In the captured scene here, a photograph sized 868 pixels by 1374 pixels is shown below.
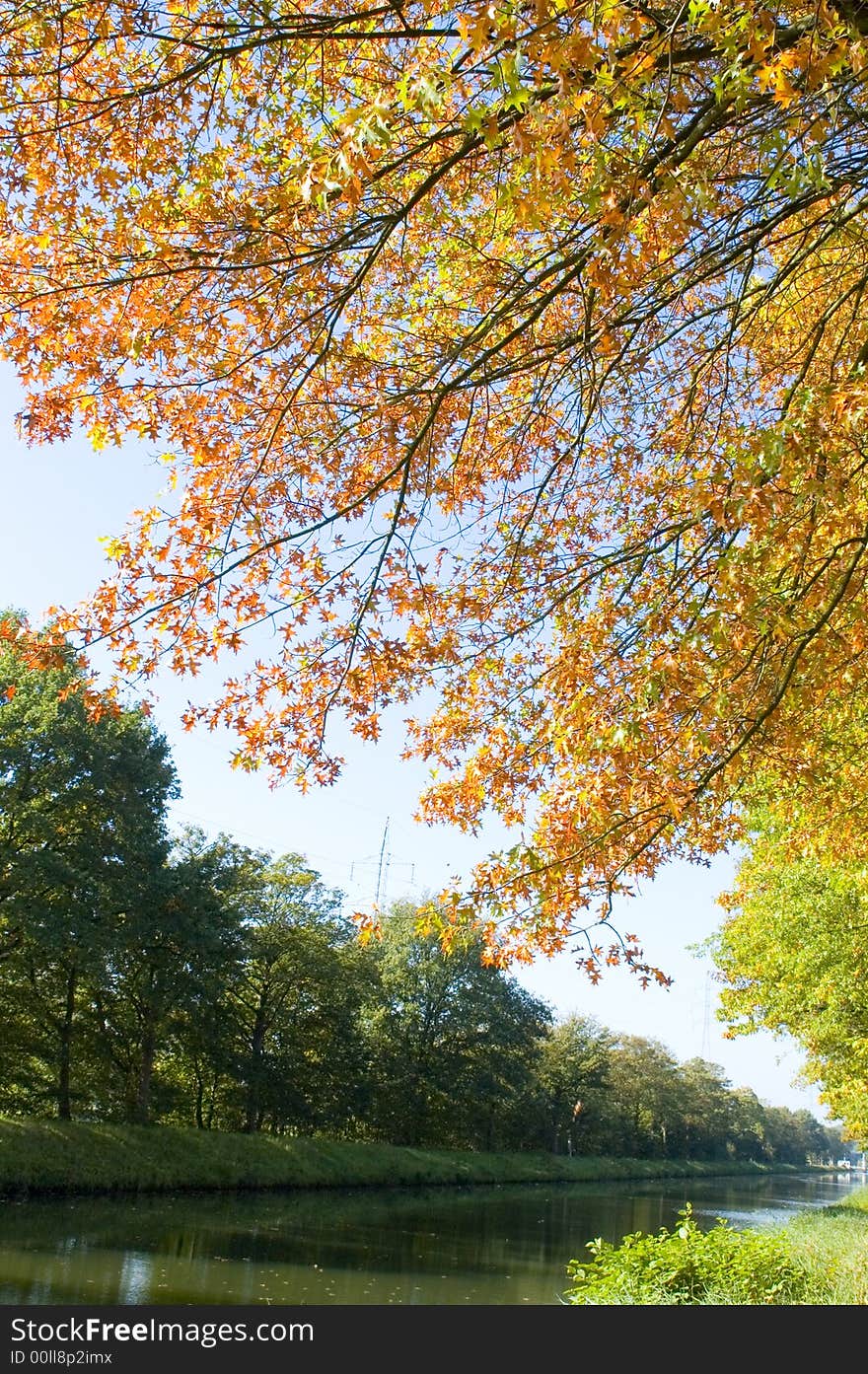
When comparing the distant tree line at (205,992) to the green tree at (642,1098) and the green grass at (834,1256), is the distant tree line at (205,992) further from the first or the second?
the green grass at (834,1256)

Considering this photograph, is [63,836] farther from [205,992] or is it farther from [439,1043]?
[439,1043]

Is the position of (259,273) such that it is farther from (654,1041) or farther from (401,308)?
(654,1041)

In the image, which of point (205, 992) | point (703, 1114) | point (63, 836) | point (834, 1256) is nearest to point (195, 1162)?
point (205, 992)

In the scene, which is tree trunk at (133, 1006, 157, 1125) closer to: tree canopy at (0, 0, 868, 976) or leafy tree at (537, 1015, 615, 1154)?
tree canopy at (0, 0, 868, 976)

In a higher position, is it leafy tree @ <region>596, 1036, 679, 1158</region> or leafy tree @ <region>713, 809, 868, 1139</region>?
leafy tree @ <region>713, 809, 868, 1139</region>

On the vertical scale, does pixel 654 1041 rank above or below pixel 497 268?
below

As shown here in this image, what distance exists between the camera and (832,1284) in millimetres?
10336

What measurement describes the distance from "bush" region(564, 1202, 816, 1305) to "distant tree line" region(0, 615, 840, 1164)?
3.97 m

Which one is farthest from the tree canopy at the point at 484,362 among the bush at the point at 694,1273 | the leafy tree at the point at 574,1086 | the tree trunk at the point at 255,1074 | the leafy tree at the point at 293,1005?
the leafy tree at the point at 574,1086

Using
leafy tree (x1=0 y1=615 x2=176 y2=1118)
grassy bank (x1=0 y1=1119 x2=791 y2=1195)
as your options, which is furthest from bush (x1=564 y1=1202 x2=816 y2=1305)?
grassy bank (x1=0 y1=1119 x2=791 y2=1195)

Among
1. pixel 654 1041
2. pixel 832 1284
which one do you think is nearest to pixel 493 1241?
pixel 832 1284

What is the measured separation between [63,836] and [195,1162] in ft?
31.5

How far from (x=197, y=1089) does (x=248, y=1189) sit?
8.21m

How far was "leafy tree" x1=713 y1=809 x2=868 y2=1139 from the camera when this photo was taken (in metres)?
18.0
